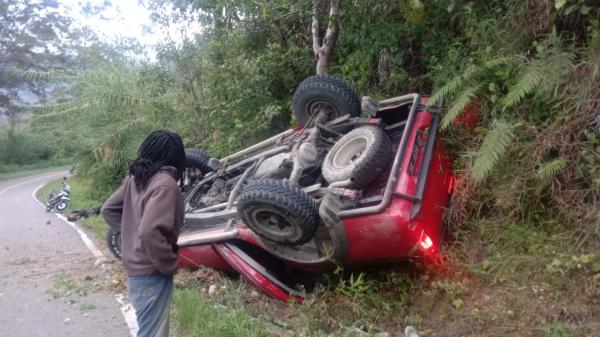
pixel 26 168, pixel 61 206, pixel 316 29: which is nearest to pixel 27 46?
pixel 26 168

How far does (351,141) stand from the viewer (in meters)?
5.05

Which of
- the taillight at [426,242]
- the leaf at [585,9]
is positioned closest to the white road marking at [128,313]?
the taillight at [426,242]

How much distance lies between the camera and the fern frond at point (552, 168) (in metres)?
4.21

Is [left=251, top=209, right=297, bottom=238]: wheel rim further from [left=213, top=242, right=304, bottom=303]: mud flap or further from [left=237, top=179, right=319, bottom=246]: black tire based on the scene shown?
[left=213, top=242, right=304, bottom=303]: mud flap

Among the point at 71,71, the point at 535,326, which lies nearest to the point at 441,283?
the point at 535,326

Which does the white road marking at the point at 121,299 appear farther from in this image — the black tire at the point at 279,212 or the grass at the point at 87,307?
the black tire at the point at 279,212

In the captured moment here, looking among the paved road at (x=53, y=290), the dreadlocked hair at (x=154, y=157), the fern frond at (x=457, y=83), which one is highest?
the dreadlocked hair at (x=154, y=157)

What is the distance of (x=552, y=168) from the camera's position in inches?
167

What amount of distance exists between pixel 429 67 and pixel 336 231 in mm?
2987

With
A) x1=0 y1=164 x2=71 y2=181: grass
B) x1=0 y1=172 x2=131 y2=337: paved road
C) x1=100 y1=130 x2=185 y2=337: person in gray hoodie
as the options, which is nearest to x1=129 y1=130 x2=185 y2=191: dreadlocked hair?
x1=100 y1=130 x2=185 y2=337: person in gray hoodie

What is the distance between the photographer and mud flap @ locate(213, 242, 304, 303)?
488cm

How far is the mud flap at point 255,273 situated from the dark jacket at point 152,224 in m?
1.62

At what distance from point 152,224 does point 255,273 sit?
2.01m

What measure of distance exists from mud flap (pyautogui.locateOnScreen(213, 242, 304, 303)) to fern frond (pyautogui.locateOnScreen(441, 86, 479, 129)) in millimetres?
2066
